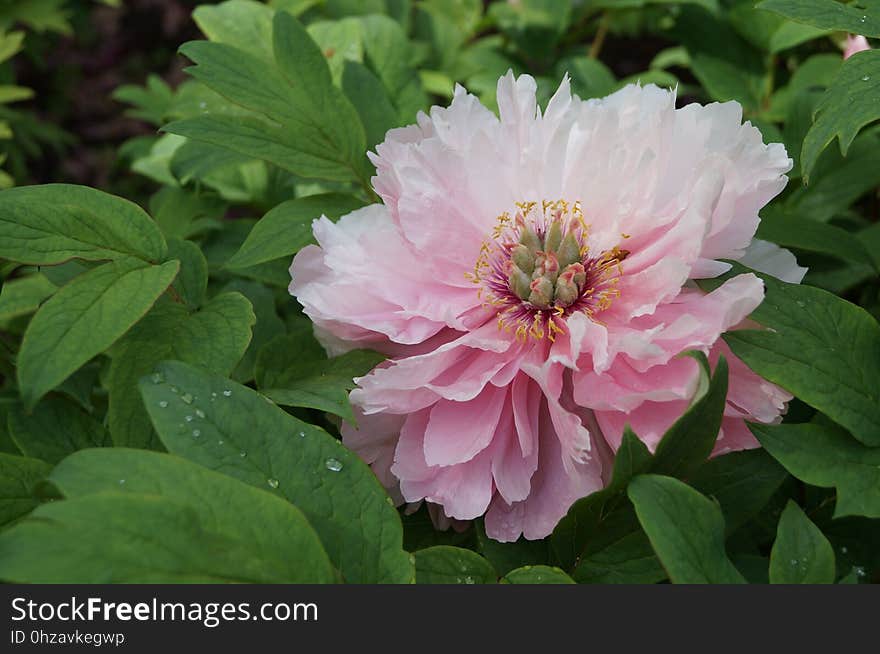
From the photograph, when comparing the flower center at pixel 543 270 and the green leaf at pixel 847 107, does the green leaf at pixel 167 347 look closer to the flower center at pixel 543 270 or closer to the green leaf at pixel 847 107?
the flower center at pixel 543 270

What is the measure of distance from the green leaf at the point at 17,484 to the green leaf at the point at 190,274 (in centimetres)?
20

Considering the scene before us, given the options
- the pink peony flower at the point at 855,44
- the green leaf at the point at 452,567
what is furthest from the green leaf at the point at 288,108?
the pink peony flower at the point at 855,44

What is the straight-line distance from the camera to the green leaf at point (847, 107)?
0.79m

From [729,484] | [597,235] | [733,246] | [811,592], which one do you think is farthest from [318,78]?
[811,592]

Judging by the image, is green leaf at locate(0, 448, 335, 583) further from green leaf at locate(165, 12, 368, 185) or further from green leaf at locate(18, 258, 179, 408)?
green leaf at locate(165, 12, 368, 185)

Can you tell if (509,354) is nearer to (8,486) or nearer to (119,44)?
(8,486)

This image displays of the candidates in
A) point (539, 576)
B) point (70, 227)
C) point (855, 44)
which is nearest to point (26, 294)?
point (70, 227)

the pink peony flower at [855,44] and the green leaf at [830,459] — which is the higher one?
the pink peony flower at [855,44]

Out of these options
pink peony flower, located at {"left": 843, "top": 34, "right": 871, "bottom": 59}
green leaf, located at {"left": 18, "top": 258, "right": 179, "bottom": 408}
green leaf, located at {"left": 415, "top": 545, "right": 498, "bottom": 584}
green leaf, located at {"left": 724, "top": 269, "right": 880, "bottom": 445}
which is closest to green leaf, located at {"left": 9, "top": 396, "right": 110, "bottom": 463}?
green leaf, located at {"left": 18, "top": 258, "right": 179, "bottom": 408}

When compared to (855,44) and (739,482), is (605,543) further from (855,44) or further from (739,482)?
(855,44)

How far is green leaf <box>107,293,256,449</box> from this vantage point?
78 centimetres

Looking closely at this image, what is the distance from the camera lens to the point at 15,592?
2.14 ft

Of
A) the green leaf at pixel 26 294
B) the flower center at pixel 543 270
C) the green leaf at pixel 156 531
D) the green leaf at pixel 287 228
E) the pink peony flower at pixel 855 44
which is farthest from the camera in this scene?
the pink peony flower at pixel 855 44

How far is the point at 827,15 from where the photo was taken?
864 millimetres
